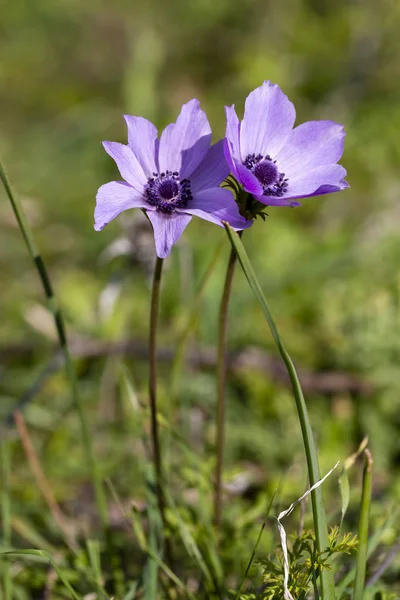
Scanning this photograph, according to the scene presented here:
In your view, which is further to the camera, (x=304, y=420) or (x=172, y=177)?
(x=172, y=177)

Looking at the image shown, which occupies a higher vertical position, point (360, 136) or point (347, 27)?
point (347, 27)

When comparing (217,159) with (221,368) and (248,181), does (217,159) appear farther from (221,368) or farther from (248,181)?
(221,368)

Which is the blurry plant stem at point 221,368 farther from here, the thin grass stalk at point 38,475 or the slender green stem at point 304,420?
the thin grass stalk at point 38,475

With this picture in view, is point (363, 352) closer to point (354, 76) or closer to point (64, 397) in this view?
point (64, 397)

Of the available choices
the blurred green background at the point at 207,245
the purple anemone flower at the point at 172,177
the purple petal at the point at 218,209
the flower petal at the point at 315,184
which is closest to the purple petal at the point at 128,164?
the purple anemone flower at the point at 172,177

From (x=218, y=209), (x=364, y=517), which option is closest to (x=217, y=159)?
(x=218, y=209)

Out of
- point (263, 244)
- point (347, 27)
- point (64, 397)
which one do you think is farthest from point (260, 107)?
point (347, 27)

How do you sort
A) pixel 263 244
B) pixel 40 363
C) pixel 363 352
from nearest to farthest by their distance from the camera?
1. pixel 363 352
2. pixel 40 363
3. pixel 263 244
